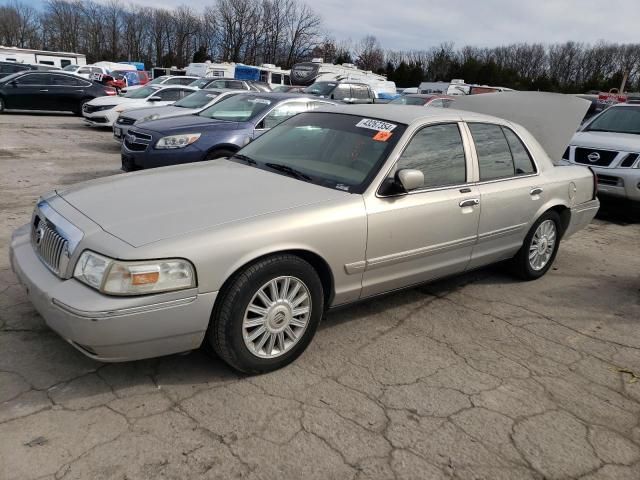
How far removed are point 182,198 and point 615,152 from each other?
713 cm

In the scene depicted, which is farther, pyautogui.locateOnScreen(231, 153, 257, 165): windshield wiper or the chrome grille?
pyautogui.locateOnScreen(231, 153, 257, 165): windshield wiper

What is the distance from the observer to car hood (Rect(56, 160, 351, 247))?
284 centimetres

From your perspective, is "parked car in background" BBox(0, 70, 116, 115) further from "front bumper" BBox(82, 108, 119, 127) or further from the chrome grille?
the chrome grille

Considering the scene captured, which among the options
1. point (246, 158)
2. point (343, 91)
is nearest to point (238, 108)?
point (246, 158)

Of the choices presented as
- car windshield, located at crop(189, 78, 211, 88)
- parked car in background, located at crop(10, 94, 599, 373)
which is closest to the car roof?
parked car in background, located at crop(10, 94, 599, 373)

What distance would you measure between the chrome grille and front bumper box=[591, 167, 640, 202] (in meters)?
7.59

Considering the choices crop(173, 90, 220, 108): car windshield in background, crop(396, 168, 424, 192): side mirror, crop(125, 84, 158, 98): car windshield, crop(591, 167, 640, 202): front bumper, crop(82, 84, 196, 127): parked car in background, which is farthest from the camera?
crop(125, 84, 158, 98): car windshield

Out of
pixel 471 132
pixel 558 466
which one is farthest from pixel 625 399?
pixel 471 132

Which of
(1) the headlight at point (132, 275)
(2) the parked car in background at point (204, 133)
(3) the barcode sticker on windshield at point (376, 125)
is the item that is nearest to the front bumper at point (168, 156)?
(2) the parked car in background at point (204, 133)

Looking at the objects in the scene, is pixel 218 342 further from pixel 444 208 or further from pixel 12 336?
pixel 444 208

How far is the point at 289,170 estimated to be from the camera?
3.76m

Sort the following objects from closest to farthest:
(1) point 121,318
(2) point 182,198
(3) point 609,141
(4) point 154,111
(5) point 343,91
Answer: (1) point 121,318 → (2) point 182,198 → (3) point 609,141 → (4) point 154,111 → (5) point 343,91

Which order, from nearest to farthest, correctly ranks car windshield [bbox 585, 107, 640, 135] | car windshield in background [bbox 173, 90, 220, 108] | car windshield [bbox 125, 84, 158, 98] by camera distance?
car windshield [bbox 585, 107, 640, 135] → car windshield in background [bbox 173, 90, 220, 108] → car windshield [bbox 125, 84, 158, 98]

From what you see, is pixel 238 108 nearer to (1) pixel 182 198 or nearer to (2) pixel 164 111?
(2) pixel 164 111
